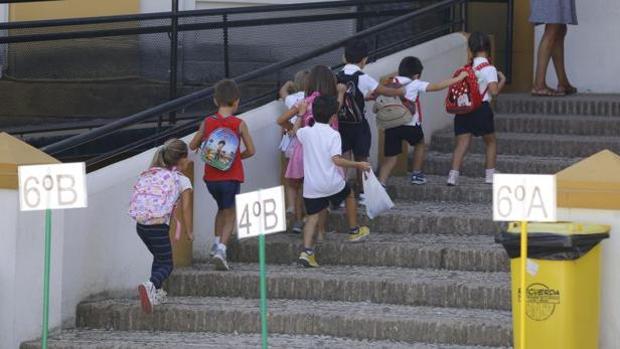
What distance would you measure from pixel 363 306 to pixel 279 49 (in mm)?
3457

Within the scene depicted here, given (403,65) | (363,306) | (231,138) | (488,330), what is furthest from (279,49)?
(488,330)

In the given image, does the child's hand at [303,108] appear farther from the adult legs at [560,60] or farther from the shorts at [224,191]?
the adult legs at [560,60]

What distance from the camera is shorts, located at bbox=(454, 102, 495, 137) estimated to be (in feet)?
42.4

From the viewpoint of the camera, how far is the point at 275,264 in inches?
462

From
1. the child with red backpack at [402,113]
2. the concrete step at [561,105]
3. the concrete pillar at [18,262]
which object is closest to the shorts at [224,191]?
the concrete pillar at [18,262]

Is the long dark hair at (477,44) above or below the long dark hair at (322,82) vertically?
above

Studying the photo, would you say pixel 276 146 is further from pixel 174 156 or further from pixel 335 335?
pixel 335 335

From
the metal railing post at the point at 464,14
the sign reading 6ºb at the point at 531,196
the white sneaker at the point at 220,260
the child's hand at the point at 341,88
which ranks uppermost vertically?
the metal railing post at the point at 464,14

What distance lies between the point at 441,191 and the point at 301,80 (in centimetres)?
149

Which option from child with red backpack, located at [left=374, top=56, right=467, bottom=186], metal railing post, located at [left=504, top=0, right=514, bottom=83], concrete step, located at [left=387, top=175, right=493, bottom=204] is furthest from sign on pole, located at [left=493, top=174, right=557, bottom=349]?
metal railing post, located at [left=504, top=0, right=514, bottom=83]

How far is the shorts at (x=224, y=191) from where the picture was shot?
11500 mm

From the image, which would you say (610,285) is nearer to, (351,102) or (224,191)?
(224,191)

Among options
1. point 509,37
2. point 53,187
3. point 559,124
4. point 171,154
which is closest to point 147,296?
point 171,154

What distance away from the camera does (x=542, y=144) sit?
45.0 feet
